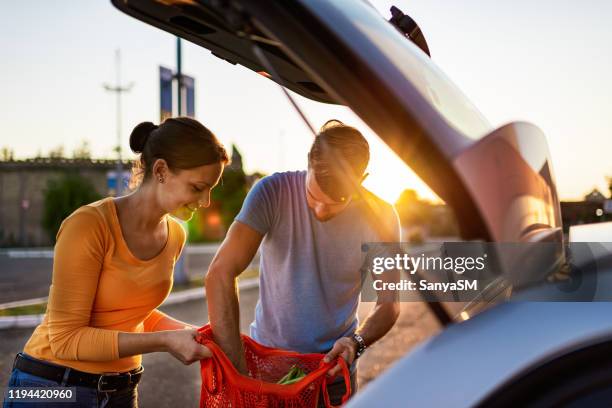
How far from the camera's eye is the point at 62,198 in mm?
29703

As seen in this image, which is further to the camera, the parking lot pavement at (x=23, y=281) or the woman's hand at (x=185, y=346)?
the parking lot pavement at (x=23, y=281)

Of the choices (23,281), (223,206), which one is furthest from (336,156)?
(223,206)

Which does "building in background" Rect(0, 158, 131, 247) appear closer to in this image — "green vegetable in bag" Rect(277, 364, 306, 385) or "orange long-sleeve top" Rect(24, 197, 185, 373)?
"orange long-sleeve top" Rect(24, 197, 185, 373)

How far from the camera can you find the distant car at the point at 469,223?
106cm

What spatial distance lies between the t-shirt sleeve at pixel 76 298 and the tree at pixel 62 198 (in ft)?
95.5

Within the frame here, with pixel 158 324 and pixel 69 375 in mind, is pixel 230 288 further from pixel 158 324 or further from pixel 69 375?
pixel 69 375

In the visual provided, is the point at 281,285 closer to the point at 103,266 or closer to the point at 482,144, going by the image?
the point at 103,266

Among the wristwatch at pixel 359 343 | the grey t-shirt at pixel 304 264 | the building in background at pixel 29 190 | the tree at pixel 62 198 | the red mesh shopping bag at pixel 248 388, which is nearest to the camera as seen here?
the red mesh shopping bag at pixel 248 388

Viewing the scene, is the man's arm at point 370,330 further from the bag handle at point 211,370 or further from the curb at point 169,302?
the curb at point 169,302

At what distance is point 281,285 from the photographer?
2.36 meters

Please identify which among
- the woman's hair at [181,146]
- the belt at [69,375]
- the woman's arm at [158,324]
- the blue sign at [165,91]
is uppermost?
the blue sign at [165,91]

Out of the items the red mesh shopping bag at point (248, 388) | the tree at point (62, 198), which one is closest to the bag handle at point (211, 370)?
the red mesh shopping bag at point (248, 388)

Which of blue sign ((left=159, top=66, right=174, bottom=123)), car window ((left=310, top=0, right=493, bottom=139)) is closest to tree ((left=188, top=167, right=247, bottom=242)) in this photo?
blue sign ((left=159, top=66, right=174, bottom=123))

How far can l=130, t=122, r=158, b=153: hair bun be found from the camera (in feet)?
7.42
